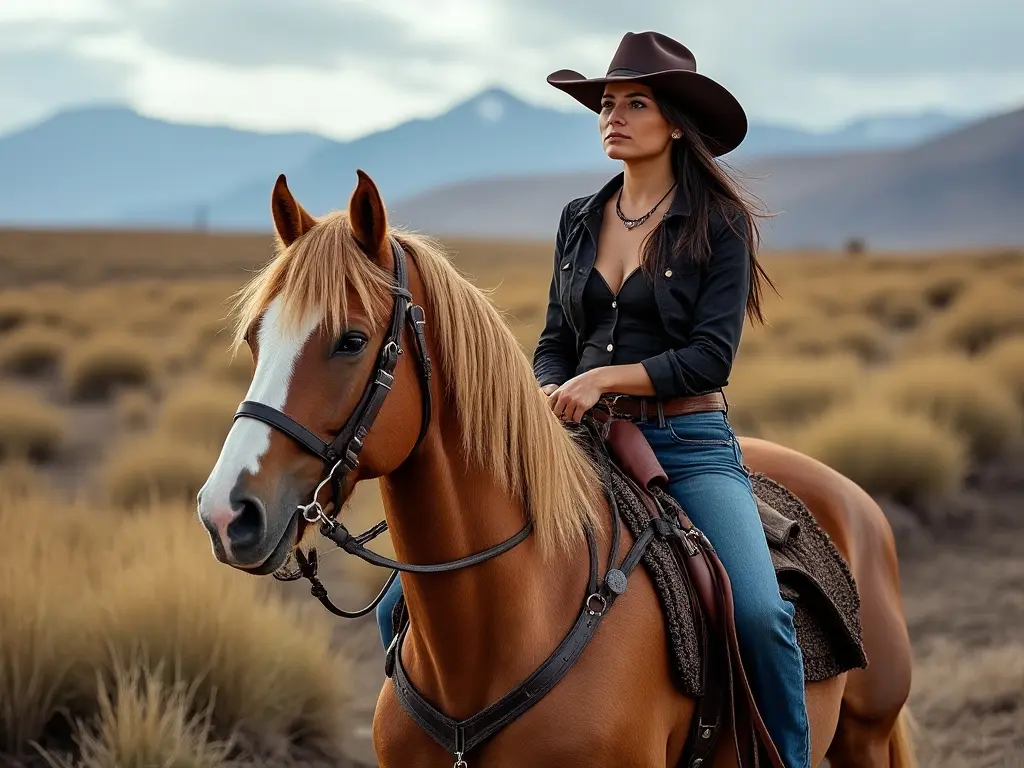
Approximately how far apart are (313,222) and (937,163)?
158 metres

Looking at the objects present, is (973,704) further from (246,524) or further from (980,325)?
(980,325)

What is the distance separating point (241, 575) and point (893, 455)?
6.17 m

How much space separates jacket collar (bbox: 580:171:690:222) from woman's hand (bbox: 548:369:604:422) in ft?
1.96

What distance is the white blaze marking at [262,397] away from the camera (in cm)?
194

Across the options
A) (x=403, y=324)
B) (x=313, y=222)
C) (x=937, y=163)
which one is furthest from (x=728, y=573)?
(x=937, y=163)

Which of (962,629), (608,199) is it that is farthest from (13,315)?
(608,199)

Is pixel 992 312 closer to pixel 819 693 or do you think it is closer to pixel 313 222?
pixel 819 693

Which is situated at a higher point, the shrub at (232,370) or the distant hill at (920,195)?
the distant hill at (920,195)

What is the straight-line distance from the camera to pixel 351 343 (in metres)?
2.14

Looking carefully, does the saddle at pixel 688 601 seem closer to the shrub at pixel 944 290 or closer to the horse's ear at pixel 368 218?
the horse's ear at pixel 368 218

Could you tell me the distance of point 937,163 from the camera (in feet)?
471

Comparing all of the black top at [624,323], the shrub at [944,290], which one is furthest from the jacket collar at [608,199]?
the shrub at [944,290]

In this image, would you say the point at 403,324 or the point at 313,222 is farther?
the point at 313,222

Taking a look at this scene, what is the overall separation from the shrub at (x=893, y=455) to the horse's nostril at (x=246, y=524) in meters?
7.83
